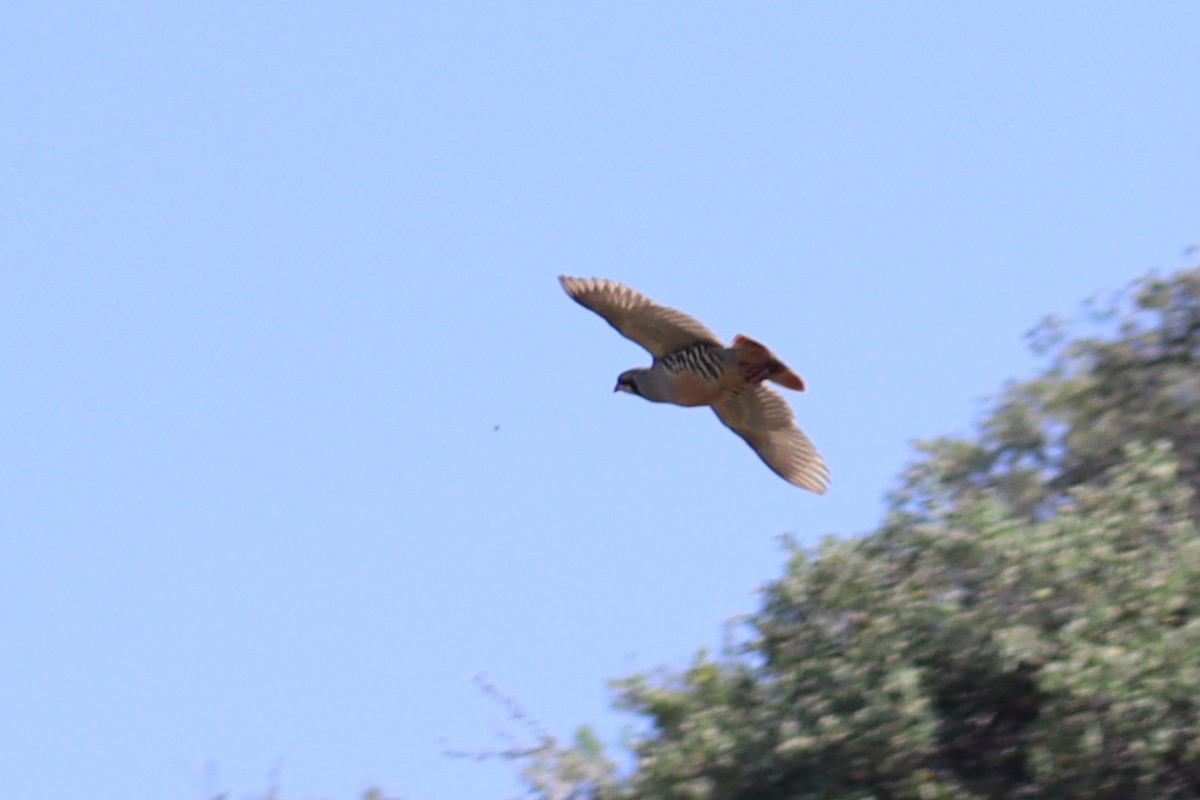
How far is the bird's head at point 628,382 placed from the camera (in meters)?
12.5

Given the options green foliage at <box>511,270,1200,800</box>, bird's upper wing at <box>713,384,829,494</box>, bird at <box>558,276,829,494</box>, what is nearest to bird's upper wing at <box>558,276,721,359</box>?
bird at <box>558,276,829,494</box>

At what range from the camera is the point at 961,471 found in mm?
11102

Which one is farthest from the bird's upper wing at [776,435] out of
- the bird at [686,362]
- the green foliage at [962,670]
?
the green foliage at [962,670]

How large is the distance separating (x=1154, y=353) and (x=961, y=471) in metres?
1.25

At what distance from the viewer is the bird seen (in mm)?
11844

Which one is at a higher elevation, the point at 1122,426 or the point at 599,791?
the point at 1122,426

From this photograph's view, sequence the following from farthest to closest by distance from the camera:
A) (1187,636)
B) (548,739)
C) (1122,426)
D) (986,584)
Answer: (1122,426) < (548,739) < (986,584) < (1187,636)

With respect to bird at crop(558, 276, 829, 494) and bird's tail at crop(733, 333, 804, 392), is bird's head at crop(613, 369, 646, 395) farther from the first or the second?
bird's tail at crop(733, 333, 804, 392)

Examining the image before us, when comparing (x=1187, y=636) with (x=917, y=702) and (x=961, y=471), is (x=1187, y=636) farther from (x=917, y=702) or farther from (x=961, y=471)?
(x=961, y=471)

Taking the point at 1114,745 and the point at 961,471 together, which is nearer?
the point at 1114,745

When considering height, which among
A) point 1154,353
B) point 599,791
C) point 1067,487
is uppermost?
point 1154,353

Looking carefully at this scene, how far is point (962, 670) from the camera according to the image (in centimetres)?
951

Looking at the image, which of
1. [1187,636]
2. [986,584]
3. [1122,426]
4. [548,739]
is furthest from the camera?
[1122,426]

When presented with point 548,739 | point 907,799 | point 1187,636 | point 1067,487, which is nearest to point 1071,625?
point 1187,636
